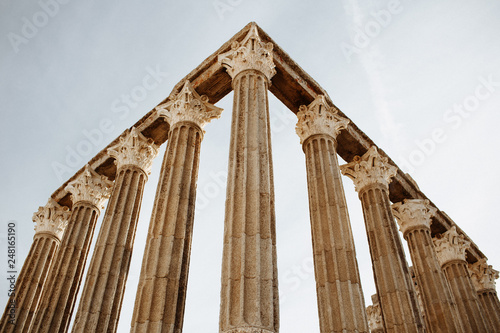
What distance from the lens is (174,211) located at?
16.3m

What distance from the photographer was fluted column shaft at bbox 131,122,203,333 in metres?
13.7

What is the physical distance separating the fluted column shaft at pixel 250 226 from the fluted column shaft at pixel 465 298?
1730cm

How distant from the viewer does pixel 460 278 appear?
27281 millimetres

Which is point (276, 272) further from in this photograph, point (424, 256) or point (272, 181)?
→ point (424, 256)

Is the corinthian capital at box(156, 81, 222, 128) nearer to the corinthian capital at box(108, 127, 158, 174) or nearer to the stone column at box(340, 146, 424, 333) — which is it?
the corinthian capital at box(108, 127, 158, 174)

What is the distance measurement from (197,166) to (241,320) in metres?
9.03

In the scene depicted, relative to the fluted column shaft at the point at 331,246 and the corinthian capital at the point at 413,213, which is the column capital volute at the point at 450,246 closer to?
the corinthian capital at the point at 413,213

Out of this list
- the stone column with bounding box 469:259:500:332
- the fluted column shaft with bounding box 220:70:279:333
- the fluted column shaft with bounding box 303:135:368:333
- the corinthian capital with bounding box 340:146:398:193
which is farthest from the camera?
the stone column with bounding box 469:259:500:332

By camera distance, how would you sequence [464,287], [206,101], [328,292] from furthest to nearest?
[464,287] < [206,101] < [328,292]

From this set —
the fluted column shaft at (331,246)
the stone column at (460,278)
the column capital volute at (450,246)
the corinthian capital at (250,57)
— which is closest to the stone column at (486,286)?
the stone column at (460,278)

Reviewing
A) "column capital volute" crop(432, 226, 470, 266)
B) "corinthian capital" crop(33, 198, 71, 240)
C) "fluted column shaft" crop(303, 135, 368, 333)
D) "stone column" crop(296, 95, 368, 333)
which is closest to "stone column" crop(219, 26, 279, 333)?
"stone column" crop(296, 95, 368, 333)

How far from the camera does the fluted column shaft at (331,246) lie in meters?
15.1

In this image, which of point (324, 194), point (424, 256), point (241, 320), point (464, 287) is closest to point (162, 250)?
point (241, 320)

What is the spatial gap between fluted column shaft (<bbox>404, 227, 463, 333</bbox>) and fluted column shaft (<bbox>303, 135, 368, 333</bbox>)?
872 centimetres
